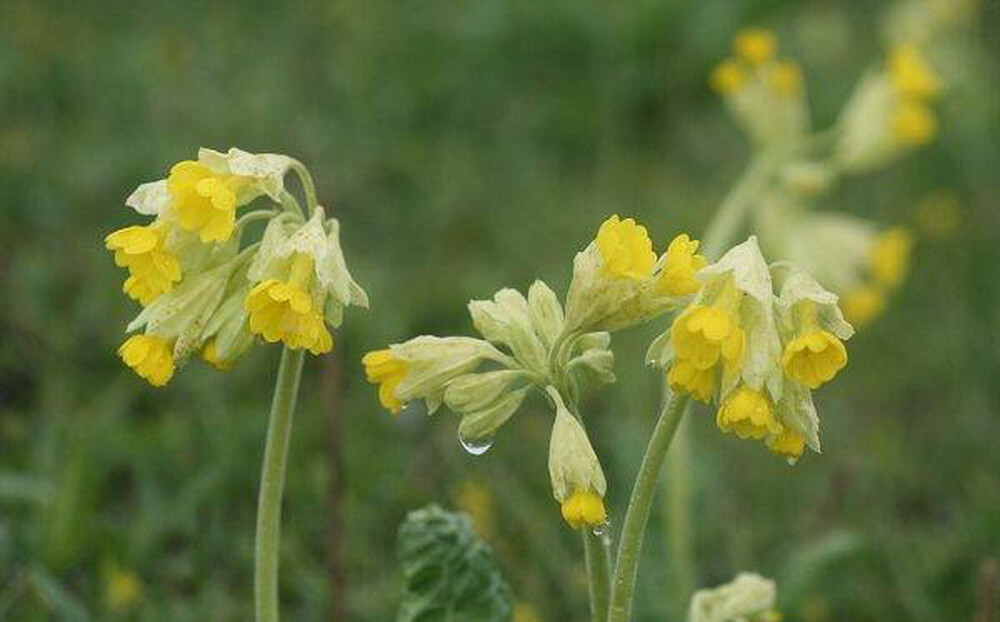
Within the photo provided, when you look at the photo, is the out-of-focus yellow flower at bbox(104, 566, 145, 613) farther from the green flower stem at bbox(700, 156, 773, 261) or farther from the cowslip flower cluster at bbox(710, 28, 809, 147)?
the cowslip flower cluster at bbox(710, 28, 809, 147)

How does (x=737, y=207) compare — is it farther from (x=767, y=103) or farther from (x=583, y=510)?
(x=583, y=510)

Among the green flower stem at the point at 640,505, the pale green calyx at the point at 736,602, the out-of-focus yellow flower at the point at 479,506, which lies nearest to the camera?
the green flower stem at the point at 640,505

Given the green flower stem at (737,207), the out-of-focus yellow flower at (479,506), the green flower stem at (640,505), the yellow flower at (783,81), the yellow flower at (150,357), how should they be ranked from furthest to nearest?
the yellow flower at (783,81) → the green flower stem at (737,207) → the out-of-focus yellow flower at (479,506) → the yellow flower at (150,357) → the green flower stem at (640,505)

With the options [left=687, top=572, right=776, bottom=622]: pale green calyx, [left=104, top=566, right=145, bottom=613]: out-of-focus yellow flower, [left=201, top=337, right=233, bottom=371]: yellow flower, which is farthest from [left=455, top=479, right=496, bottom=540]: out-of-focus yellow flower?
[left=201, top=337, right=233, bottom=371]: yellow flower

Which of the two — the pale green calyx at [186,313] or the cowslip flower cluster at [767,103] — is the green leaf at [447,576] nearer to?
the pale green calyx at [186,313]

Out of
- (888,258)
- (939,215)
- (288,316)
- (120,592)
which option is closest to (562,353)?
(288,316)

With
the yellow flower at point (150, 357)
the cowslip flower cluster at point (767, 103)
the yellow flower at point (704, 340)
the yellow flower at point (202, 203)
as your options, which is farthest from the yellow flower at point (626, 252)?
the cowslip flower cluster at point (767, 103)

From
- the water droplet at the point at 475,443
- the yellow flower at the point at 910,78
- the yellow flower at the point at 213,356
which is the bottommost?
the water droplet at the point at 475,443
